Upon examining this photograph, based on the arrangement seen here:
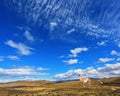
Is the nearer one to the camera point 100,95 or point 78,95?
point 100,95

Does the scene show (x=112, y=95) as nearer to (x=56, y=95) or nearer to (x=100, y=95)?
(x=100, y=95)

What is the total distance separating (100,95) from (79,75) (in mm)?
15951

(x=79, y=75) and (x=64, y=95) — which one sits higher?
(x=79, y=75)

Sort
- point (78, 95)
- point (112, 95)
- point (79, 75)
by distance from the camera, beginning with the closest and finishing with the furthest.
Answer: point (112, 95) → point (78, 95) → point (79, 75)

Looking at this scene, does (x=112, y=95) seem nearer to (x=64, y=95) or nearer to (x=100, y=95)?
(x=100, y=95)

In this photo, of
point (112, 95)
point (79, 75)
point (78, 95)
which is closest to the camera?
point (112, 95)

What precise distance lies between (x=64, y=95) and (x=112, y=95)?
493 inches

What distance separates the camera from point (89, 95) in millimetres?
57469

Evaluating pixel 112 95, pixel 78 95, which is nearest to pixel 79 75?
pixel 78 95

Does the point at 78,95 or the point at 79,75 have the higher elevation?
the point at 79,75

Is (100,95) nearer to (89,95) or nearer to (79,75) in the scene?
(89,95)

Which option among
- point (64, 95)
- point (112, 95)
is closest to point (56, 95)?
point (64, 95)

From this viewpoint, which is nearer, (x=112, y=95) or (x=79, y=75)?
(x=112, y=95)

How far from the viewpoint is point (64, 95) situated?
60406mm
